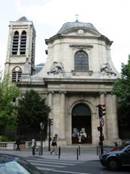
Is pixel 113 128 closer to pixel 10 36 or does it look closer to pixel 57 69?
pixel 57 69

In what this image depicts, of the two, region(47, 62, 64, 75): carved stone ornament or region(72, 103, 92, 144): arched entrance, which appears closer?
region(72, 103, 92, 144): arched entrance

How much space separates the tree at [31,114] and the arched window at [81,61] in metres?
7.90

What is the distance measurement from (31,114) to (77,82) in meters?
7.63

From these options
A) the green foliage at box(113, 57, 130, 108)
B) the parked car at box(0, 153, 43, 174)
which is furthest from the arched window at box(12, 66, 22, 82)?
the parked car at box(0, 153, 43, 174)

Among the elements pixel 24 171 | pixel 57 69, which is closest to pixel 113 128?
pixel 57 69

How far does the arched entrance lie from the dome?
12.0 metres

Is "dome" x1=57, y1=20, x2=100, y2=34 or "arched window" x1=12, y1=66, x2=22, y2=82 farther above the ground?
"dome" x1=57, y1=20, x2=100, y2=34

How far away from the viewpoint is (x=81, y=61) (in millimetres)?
41625

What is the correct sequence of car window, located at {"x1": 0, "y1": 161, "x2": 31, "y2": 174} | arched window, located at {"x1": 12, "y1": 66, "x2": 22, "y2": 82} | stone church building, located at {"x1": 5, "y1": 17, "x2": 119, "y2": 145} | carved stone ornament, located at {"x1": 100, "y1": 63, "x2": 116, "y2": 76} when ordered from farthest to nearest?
arched window, located at {"x1": 12, "y1": 66, "x2": 22, "y2": 82} < carved stone ornament, located at {"x1": 100, "y1": 63, "x2": 116, "y2": 76} < stone church building, located at {"x1": 5, "y1": 17, "x2": 119, "y2": 145} < car window, located at {"x1": 0, "y1": 161, "x2": 31, "y2": 174}

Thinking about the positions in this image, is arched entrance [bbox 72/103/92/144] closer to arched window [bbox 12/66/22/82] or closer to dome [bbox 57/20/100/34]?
dome [bbox 57/20/100/34]

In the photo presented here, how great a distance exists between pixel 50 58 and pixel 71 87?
7.92 meters

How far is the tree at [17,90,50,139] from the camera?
114 ft

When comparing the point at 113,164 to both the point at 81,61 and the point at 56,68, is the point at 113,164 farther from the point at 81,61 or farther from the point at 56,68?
the point at 81,61

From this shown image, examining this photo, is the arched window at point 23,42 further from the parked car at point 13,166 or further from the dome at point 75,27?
the parked car at point 13,166
